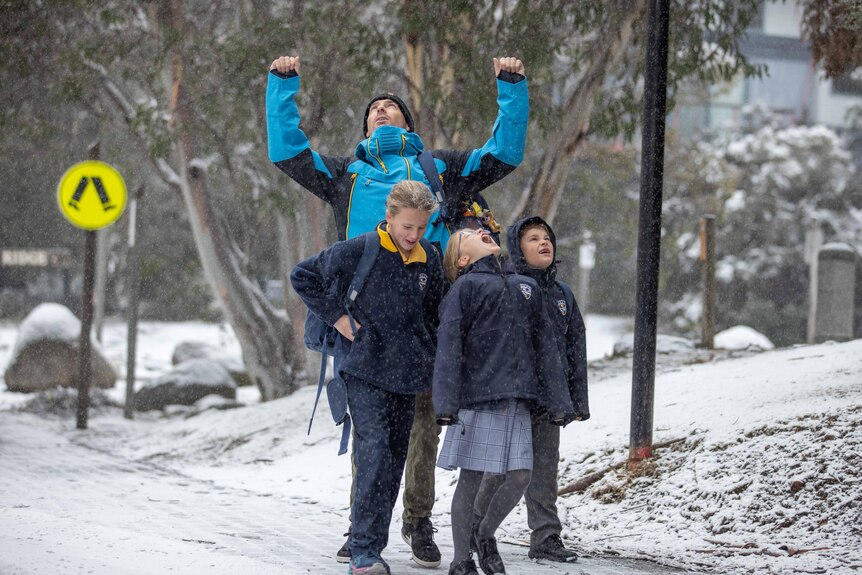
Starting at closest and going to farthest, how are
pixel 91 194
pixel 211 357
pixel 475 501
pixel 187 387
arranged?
pixel 475 501 → pixel 91 194 → pixel 187 387 → pixel 211 357

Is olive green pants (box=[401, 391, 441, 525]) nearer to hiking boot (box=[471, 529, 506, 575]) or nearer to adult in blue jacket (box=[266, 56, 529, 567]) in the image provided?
adult in blue jacket (box=[266, 56, 529, 567])

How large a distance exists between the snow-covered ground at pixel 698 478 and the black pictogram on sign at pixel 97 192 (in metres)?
3.29

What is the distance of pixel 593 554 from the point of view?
556cm

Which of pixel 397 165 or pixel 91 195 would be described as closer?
pixel 397 165

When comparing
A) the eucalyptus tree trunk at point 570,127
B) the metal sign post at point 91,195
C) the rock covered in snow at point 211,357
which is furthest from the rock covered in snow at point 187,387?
the eucalyptus tree trunk at point 570,127


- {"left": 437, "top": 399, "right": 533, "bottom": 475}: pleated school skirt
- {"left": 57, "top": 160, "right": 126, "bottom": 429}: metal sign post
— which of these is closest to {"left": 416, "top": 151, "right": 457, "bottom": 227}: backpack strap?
{"left": 437, "top": 399, "right": 533, "bottom": 475}: pleated school skirt

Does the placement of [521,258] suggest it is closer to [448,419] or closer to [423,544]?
[448,419]

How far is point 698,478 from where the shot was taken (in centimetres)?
630

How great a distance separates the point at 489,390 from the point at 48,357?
1423 centimetres

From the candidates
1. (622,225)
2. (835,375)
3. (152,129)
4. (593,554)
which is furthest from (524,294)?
(622,225)

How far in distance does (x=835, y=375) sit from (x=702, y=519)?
218 cm

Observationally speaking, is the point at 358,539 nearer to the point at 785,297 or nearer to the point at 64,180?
the point at 64,180

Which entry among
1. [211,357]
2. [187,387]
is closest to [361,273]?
[187,387]

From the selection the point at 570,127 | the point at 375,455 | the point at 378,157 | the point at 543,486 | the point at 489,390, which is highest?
the point at 570,127
